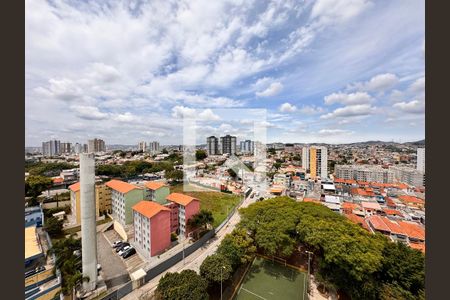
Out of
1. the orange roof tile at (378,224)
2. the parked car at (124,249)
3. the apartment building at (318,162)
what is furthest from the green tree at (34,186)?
the apartment building at (318,162)

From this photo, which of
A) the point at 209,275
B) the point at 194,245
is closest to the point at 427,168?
the point at 209,275

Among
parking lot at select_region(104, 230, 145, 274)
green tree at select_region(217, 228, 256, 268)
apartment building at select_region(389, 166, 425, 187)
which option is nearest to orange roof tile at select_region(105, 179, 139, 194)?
parking lot at select_region(104, 230, 145, 274)

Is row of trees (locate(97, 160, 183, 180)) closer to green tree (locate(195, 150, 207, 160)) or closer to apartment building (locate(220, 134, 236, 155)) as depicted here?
green tree (locate(195, 150, 207, 160))

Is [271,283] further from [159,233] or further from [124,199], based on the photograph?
[124,199]

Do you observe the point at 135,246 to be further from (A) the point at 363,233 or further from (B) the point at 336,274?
(A) the point at 363,233

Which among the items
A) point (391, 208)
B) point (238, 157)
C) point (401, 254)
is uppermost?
point (238, 157)

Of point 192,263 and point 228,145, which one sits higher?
point 228,145

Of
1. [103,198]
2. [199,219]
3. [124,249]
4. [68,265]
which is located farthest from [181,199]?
[103,198]
